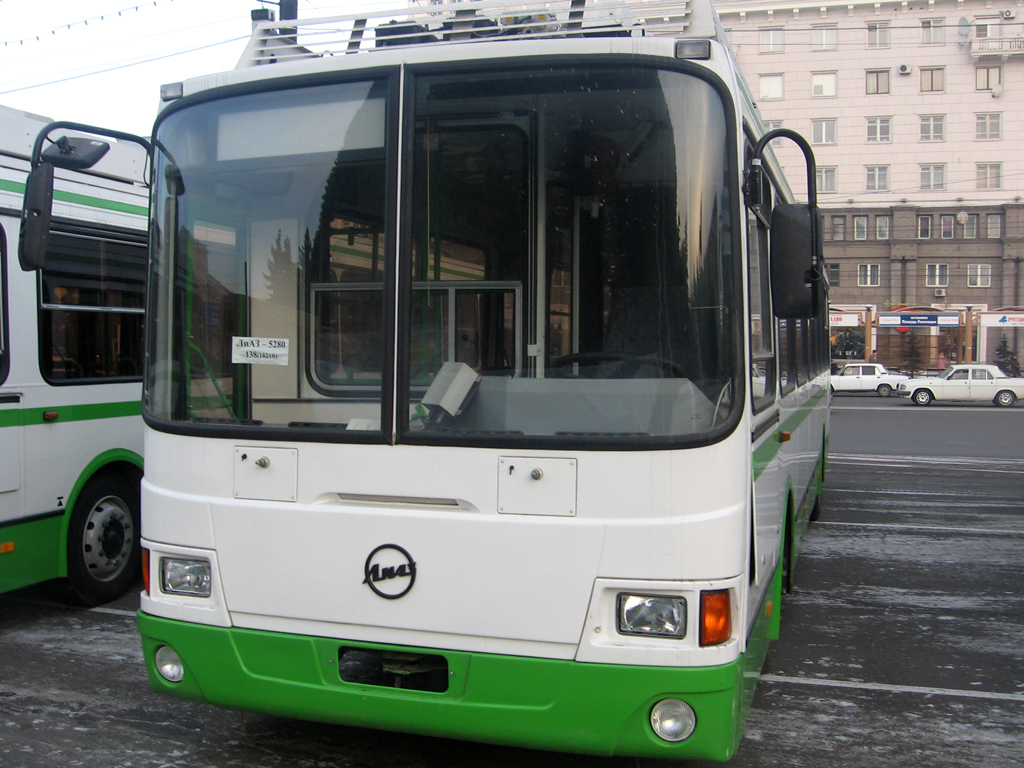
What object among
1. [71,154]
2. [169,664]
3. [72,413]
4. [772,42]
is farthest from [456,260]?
[772,42]

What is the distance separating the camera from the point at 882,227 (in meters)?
57.7

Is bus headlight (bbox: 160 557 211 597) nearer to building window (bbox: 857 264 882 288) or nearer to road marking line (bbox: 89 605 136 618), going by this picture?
road marking line (bbox: 89 605 136 618)

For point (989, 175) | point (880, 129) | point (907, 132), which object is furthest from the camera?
point (880, 129)

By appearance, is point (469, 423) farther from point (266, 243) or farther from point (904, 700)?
point (904, 700)

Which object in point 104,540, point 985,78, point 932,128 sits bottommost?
point 104,540

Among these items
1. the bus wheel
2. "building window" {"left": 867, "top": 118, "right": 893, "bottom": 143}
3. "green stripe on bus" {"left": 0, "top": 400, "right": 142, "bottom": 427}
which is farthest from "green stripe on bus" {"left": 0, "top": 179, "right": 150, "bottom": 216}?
"building window" {"left": 867, "top": 118, "right": 893, "bottom": 143}

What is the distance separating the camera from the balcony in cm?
5472

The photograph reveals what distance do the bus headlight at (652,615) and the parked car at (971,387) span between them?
1396 inches

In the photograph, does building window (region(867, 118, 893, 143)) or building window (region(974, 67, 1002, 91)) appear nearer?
building window (region(974, 67, 1002, 91))

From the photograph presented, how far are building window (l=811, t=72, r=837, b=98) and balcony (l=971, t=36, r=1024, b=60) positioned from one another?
24.6 ft

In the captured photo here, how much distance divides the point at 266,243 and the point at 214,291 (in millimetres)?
276

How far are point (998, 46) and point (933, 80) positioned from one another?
3606 mm

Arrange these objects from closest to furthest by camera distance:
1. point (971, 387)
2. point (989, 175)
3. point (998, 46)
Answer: point (971, 387) < point (998, 46) < point (989, 175)

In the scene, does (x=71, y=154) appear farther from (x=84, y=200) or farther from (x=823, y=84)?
(x=823, y=84)
